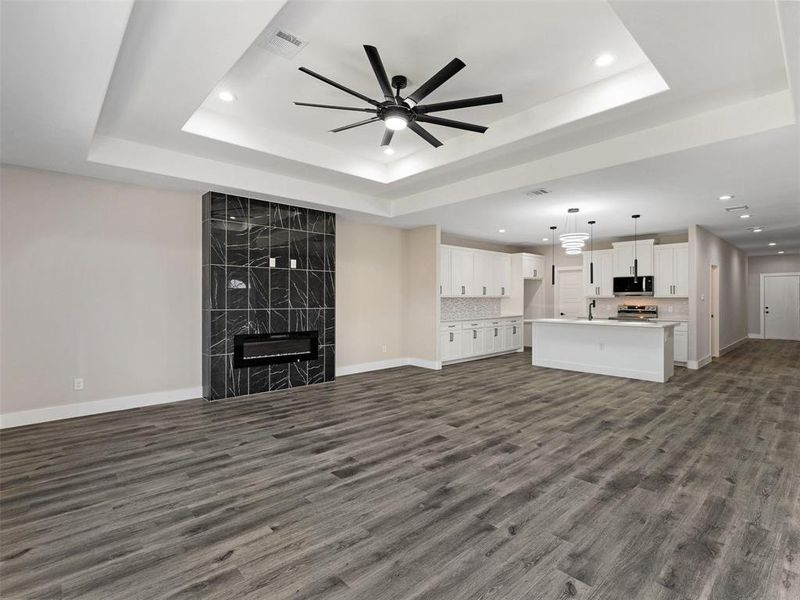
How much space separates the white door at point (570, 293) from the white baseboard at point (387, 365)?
15.4 feet

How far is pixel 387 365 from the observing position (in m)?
7.80

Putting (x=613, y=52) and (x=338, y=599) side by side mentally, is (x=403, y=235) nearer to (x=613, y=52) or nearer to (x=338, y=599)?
(x=613, y=52)

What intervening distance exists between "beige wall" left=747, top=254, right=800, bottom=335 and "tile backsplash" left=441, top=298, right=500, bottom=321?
933cm

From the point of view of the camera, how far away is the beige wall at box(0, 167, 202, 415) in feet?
14.2

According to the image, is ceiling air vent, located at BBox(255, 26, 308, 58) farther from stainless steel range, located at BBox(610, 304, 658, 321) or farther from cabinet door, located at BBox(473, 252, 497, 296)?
stainless steel range, located at BBox(610, 304, 658, 321)

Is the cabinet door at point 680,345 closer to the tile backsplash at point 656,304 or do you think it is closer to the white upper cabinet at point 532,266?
Answer: the tile backsplash at point 656,304

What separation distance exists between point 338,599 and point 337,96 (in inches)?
155

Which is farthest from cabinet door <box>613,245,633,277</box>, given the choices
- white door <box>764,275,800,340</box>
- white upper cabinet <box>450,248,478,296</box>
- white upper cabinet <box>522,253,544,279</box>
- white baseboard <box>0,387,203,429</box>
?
white baseboard <box>0,387,203,429</box>

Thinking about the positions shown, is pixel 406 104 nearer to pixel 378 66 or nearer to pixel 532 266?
pixel 378 66

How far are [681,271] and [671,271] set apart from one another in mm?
189

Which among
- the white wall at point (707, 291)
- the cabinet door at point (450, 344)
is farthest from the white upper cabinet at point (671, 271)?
the cabinet door at point (450, 344)

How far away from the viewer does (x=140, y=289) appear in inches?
199

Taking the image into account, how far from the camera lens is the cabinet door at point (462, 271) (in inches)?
332

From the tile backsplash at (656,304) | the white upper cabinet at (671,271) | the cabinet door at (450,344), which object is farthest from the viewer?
the tile backsplash at (656,304)
